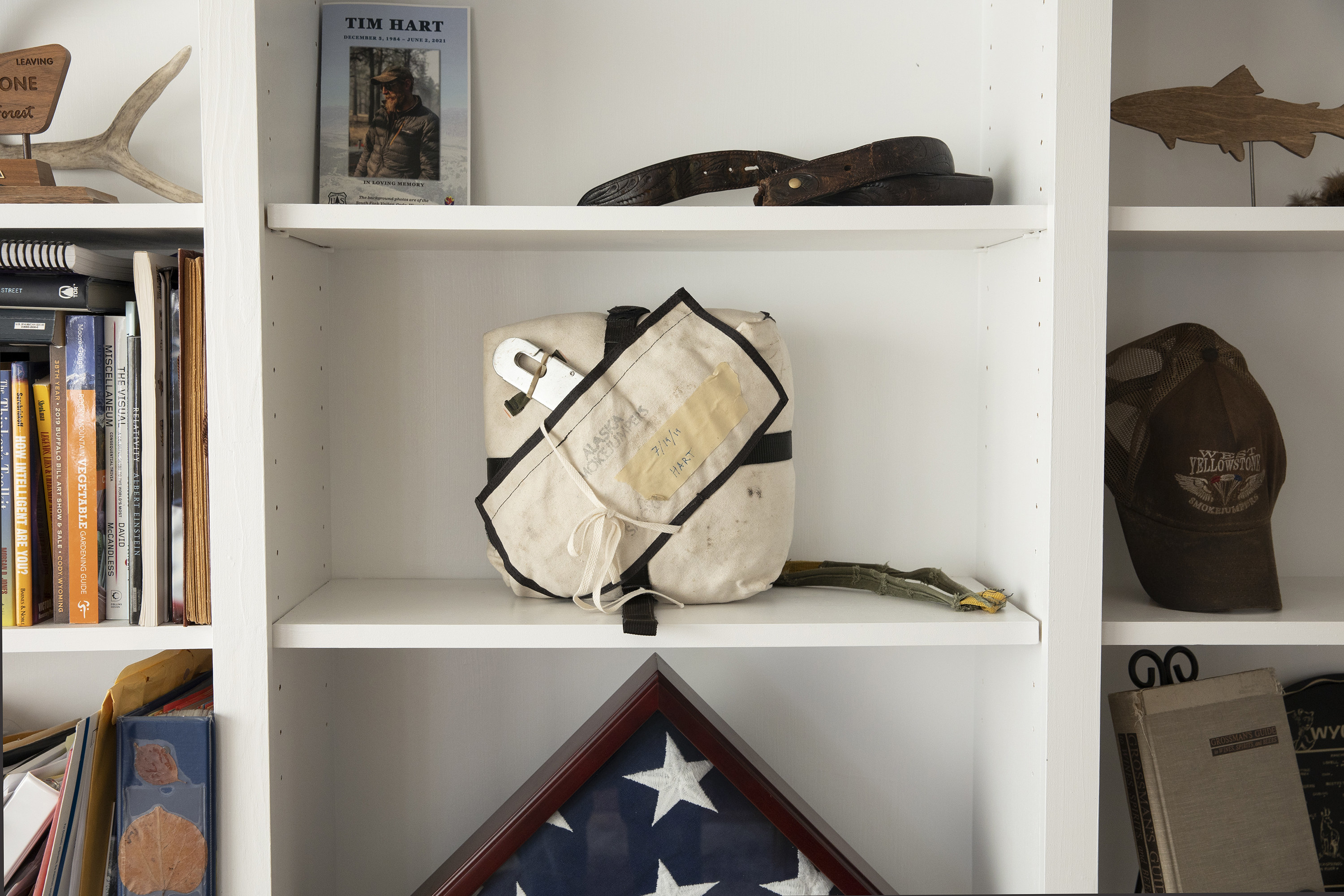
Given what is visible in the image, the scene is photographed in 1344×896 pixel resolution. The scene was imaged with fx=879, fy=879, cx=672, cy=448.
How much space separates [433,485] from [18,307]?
450 millimetres

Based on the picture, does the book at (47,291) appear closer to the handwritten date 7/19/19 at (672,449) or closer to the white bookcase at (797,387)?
the white bookcase at (797,387)

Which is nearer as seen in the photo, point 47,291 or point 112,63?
point 47,291

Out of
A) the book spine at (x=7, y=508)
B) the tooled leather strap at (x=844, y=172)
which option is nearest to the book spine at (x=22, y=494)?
the book spine at (x=7, y=508)

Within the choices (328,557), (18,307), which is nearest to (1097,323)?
(328,557)

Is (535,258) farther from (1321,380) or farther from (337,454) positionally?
(1321,380)

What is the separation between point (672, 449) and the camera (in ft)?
2.94

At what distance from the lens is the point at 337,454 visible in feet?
3.54

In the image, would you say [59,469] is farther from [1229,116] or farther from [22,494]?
[1229,116]

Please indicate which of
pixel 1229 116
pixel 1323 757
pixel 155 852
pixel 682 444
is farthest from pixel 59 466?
pixel 1323 757

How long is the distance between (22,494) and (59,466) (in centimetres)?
5

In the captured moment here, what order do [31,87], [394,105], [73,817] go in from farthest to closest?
[394,105] < [31,87] < [73,817]

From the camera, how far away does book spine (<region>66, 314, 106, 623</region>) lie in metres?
0.85

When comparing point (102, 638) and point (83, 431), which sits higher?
point (83, 431)

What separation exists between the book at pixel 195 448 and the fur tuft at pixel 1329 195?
1.15 metres
